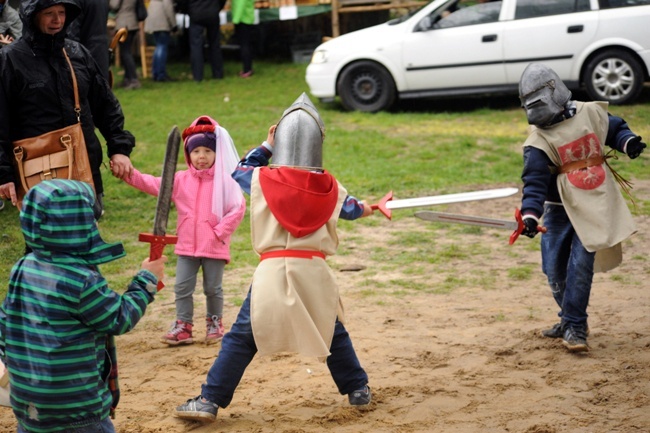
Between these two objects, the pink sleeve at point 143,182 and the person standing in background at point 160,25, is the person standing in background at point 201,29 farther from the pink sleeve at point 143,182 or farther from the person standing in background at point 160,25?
the pink sleeve at point 143,182

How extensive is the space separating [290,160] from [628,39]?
909 cm

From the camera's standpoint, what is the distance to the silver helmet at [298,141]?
5.19 metres

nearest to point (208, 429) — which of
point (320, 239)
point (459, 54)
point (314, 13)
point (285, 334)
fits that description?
point (285, 334)

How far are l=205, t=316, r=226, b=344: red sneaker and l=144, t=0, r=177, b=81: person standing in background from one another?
1093 centimetres

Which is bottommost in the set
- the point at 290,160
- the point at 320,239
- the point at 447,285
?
the point at 447,285

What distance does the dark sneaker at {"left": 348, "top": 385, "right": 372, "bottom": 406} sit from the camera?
216 inches

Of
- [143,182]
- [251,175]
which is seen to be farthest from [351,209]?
[143,182]

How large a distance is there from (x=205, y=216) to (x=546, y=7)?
8.24 metres

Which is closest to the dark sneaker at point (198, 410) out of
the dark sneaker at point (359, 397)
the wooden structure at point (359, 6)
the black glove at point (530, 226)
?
the dark sneaker at point (359, 397)

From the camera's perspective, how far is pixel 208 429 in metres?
5.33

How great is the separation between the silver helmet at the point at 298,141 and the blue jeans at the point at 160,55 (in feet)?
40.2

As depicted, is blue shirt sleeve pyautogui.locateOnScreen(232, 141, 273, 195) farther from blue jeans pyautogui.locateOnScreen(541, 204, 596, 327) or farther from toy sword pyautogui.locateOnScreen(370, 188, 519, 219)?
blue jeans pyautogui.locateOnScreen(541, 204, 596, 327)

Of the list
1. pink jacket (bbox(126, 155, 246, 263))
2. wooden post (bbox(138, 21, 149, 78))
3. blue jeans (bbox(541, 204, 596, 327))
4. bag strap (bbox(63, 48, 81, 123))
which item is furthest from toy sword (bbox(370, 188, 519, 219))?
wooden post (bbox(138, 21, 149, 78))

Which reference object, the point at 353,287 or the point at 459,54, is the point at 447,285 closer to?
the point at 353,287
